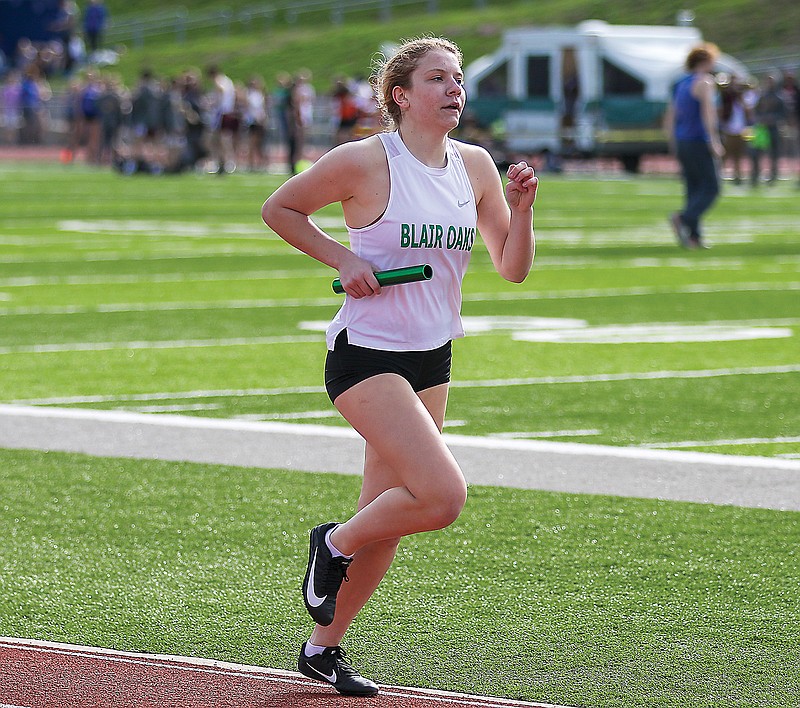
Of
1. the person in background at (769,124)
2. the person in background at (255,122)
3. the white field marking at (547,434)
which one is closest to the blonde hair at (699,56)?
the white field marking at (547,434)

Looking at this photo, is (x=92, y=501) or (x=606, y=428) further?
(x=606, y=428)

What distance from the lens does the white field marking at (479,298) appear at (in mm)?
14562

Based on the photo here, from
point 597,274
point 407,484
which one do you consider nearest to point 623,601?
point 407,484

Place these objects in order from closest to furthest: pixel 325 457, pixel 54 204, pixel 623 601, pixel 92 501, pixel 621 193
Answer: pixel 623 601 < pixel 92 501 < pixel 325 457 < pixel 54 204 < pixel 621 193

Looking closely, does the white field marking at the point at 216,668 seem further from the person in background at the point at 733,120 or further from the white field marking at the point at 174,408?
the person in background at the point at 733,120

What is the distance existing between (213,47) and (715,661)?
65509 mm

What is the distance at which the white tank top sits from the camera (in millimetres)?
4918

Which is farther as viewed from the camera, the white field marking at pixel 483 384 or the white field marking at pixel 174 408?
the white field marking at pixel 483 384

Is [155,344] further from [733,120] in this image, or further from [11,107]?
[11,107]

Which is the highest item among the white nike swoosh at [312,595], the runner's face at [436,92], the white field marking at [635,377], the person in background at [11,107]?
the runner's face at [436,92]

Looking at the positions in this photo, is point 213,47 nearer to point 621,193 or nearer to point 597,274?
point 621,193

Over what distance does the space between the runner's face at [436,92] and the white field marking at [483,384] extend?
523 cm

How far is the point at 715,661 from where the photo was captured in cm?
514

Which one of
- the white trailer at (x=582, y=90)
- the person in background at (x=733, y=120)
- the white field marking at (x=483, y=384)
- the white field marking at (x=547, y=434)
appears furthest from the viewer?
the white trailer at (x=582, y=90)
